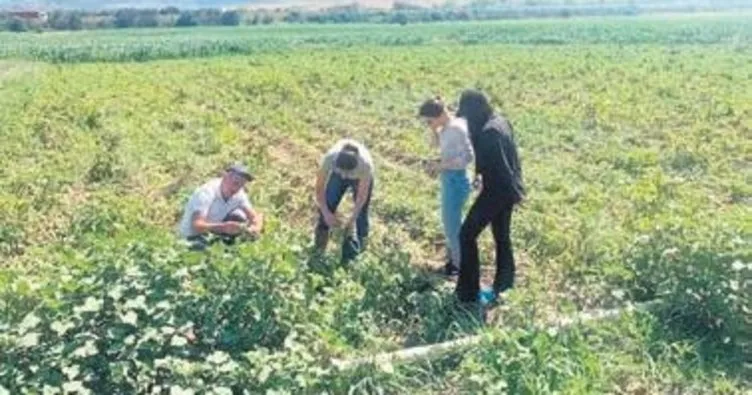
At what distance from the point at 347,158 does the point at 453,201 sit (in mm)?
923

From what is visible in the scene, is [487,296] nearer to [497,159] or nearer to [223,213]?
[497,159]

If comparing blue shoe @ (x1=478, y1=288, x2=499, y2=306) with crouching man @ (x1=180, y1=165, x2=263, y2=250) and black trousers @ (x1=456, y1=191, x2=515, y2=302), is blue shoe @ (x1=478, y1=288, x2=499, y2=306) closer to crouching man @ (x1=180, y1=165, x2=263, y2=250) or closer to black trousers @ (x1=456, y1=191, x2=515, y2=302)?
black trousers @ (x1=456, y1=191, x2=515, y2=302)

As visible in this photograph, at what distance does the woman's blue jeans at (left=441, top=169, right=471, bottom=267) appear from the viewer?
7492 mm

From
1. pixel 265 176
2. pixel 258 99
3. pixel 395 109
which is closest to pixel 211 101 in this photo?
pixel 258 99

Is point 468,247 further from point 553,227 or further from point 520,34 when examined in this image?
point 520,34

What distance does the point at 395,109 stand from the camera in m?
20.0

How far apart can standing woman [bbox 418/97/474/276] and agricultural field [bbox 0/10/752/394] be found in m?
0.17

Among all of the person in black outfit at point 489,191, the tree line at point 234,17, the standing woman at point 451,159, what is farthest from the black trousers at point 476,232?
the tree line at point 234,17

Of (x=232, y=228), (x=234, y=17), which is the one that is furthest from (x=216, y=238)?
(x=234, y=17)

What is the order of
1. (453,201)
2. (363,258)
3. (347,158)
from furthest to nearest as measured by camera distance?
(453,201), (347,158), (363,258)

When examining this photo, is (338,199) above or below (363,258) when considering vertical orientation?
above

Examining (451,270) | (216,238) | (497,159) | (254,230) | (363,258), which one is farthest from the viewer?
(451,270)

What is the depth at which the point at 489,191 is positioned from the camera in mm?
6848

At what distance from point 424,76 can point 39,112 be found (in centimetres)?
1265
